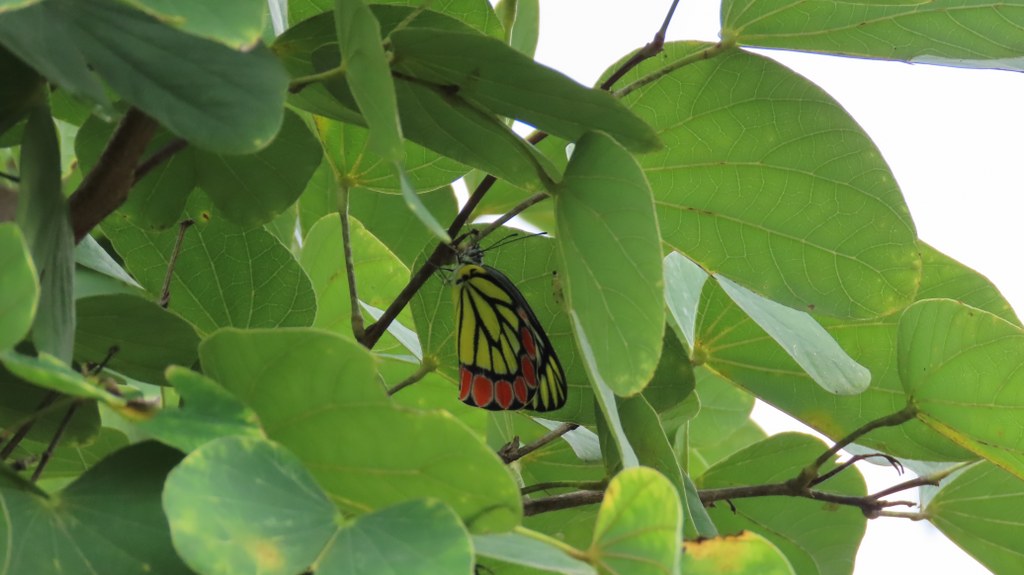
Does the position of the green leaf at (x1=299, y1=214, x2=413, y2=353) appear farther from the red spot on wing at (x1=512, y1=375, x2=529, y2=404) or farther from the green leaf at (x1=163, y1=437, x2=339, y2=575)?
the green leaf at (x1=163, y1=437, x2=339, y2=575)

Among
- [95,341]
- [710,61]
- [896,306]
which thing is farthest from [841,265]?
[95,341]

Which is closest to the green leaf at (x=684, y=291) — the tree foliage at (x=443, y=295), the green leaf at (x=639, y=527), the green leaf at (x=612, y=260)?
the tree foliage at (x=443, y=295)

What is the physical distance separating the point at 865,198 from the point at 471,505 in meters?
0.47

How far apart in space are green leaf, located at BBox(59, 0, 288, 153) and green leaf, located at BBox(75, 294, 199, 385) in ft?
0.59

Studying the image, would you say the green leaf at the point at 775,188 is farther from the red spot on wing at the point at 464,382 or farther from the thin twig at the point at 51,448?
the thin twig at the point at 51,448

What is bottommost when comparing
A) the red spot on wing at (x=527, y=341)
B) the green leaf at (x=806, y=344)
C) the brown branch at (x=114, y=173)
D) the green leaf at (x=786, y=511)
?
the green leaf at (x=786, y=511)

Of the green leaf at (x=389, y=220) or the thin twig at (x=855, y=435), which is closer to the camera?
the thin twig at (x=855, y=435)

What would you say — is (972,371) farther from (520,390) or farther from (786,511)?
(520,390)

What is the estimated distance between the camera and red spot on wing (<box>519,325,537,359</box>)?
96 cm

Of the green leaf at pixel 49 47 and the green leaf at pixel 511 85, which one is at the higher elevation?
the green leaf at pixel 511 85

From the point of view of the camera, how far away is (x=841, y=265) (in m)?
0.79

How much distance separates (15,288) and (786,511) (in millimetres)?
847

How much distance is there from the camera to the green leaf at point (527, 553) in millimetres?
446

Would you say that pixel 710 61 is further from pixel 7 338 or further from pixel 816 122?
pixel 7 338
